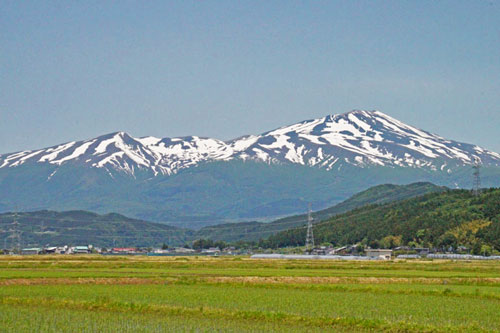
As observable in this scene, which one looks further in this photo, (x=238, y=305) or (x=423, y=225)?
(x=423, y=225)

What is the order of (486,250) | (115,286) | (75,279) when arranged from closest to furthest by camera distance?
(115,286), (75,279), (486,250)

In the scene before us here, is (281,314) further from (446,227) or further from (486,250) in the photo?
(446,227)

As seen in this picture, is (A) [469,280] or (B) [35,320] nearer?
(B) [35,320]

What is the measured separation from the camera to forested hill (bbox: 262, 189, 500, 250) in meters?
127

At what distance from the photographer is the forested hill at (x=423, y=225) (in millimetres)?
126550

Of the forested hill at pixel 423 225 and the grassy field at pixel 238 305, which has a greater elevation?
the forested hill at pixel 423 225

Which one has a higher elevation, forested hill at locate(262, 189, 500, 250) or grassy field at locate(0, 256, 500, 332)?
forested hill at locate(262, 189, 500, 250)

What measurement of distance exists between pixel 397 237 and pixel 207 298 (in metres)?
110

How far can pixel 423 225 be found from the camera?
142 meters

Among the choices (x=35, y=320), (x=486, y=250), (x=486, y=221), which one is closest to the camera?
(x=35, y=320)

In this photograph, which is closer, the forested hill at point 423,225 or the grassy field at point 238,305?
the grassy field at point 238,305

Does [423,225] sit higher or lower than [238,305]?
higher

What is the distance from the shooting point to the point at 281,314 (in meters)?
30.9

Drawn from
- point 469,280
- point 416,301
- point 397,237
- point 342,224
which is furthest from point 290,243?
point 416,301
